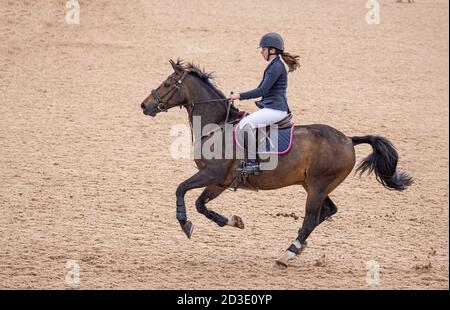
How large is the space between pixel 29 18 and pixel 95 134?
8.52 meters

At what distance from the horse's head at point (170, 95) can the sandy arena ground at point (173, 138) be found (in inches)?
79.6

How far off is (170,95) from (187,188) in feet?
4.46

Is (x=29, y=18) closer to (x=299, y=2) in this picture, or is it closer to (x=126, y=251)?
(x=299, y=2)

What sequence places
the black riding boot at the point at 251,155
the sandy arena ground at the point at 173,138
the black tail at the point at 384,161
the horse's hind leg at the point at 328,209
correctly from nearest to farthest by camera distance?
the black riding boot at the point at 251,155 → the sandy arena ground at the point at 173,138 → the horse's hind leg at the point at 328,209 → the black tail at the point at 384,161

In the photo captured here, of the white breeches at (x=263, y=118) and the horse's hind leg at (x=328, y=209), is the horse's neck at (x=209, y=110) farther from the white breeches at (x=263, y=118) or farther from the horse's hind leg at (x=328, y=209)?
the horse's hind leg at (x=328, y=209)

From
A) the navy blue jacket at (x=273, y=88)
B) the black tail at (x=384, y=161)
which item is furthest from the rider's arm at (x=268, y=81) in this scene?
the black tail at (x=384, y=161)

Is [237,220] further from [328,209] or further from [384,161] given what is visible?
[384,161]

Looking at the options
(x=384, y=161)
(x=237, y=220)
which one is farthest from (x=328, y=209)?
(x=237, y=220)

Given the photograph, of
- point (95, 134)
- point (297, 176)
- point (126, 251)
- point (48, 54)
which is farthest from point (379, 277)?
point (48, 54)

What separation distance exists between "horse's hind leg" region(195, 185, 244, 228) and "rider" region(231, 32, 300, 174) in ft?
2.03

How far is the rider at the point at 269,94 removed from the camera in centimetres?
988

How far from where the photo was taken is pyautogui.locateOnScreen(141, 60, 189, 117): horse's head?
33.9 feet

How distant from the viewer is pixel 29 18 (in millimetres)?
23422

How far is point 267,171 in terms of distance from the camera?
1008cm
